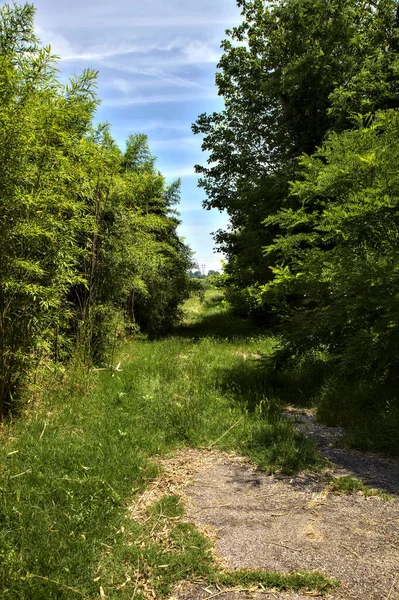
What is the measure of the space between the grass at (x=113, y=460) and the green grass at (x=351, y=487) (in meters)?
0.30

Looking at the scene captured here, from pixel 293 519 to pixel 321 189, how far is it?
11.5 ft

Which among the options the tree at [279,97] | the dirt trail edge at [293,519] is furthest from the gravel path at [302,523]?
the tree at [279,97]

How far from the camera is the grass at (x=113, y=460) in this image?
1978 mm

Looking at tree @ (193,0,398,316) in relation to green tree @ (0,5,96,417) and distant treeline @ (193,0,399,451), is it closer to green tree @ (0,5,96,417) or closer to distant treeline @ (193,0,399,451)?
distant treeline @ (193,0,399,451)

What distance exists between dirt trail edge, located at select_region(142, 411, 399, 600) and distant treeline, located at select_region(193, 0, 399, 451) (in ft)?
3.47

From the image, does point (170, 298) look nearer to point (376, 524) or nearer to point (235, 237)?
point (235, 237)

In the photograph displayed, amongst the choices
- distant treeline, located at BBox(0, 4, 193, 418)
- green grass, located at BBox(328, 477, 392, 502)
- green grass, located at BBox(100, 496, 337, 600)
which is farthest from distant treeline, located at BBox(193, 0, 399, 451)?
distant treeline, located at BBox(0, 4, 193, 418)

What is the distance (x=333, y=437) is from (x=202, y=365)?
263 centimetres

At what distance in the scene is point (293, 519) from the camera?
2.51 metres

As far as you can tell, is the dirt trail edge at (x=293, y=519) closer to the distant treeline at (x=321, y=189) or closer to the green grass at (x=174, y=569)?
the green grass at (x=174, y=569)

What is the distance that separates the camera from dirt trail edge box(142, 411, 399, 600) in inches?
76.7

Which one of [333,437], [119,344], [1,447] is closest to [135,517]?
[1,447]

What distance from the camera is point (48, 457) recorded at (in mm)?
3053

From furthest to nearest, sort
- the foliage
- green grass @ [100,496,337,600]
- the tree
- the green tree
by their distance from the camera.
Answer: the tree
the foliage
the green tree
green grass @ [100,496,337,600]
